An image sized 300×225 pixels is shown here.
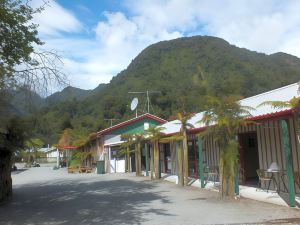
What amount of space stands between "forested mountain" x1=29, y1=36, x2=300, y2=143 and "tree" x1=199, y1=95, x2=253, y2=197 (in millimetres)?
30822

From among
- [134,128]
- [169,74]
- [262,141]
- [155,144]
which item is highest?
[169,74]

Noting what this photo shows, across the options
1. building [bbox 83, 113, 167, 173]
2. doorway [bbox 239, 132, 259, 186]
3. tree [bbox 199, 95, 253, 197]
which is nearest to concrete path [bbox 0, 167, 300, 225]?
tree [bbox 199, 95, 253, 197]

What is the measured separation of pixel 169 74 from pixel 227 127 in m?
55.6

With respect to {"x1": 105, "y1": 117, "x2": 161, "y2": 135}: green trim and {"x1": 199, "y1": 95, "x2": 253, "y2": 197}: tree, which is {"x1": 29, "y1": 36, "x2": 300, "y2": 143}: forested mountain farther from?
{"x1": 199, "y1": 95, "x2": 253, "y2": 197}: tree

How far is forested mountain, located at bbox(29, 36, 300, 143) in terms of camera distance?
51719 millimetres

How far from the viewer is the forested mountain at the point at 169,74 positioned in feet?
170

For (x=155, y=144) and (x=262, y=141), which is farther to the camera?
(x=155, y=144)

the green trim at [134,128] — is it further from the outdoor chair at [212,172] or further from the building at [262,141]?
the outdoor chair at [212,172]

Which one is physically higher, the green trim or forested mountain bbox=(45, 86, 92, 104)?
the green trim

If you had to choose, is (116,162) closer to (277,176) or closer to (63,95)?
(277,176)

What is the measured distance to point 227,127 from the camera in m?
11.4

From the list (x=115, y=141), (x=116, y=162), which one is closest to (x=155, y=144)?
(x=116, y=162)

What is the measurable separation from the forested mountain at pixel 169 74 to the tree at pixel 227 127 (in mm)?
30822

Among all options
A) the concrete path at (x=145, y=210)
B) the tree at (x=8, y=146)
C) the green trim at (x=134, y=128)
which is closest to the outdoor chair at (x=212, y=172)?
the concrete path at (x=145, y=210)
